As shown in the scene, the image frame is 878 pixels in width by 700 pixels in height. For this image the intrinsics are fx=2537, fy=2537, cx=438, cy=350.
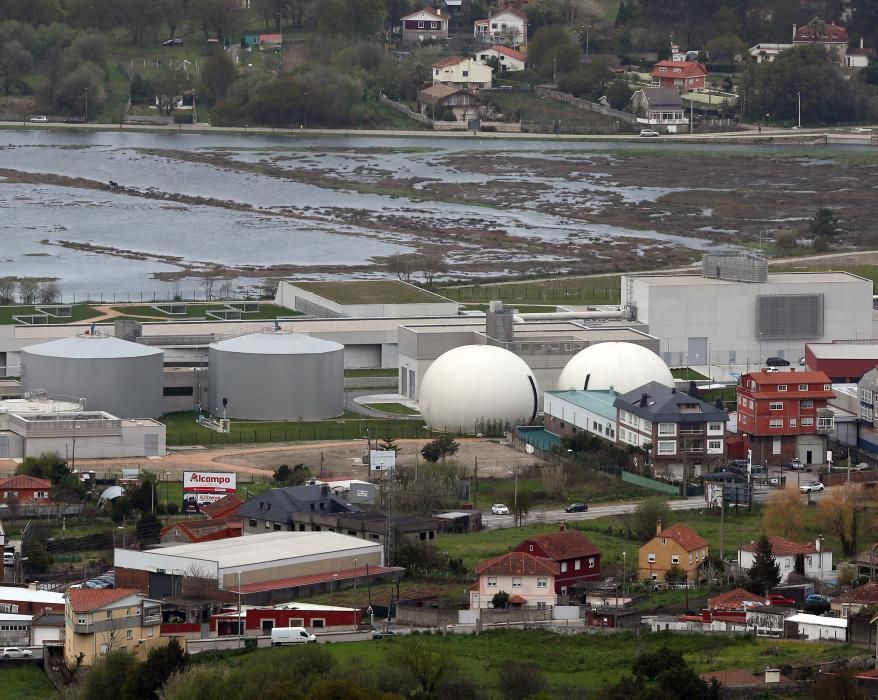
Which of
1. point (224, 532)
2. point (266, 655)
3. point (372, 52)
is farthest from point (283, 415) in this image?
point (372, 52)

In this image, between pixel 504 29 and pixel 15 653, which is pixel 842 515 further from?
pixel 504 29

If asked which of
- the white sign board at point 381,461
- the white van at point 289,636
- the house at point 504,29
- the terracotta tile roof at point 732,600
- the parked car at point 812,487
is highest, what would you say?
the house at point 504,29

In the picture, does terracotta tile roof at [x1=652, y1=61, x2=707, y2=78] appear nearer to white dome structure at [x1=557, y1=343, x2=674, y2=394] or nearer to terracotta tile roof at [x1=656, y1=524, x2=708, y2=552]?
white dome structure at [x1=557, y1=343, x2=674, y2=394]

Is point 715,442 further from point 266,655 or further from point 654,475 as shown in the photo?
point 266,655

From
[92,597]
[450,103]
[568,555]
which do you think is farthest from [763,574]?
[450,103]

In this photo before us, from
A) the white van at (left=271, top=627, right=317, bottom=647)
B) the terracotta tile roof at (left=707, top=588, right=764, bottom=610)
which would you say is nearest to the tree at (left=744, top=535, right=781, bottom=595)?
the terracotta tile roof at (left=707, top=588, right=764, bottom=610)

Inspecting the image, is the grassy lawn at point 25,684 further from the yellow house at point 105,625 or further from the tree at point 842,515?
the tree at point 842,515

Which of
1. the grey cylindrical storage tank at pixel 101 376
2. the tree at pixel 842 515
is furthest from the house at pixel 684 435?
the grey cylindrical storage tank at pixel 101 376
